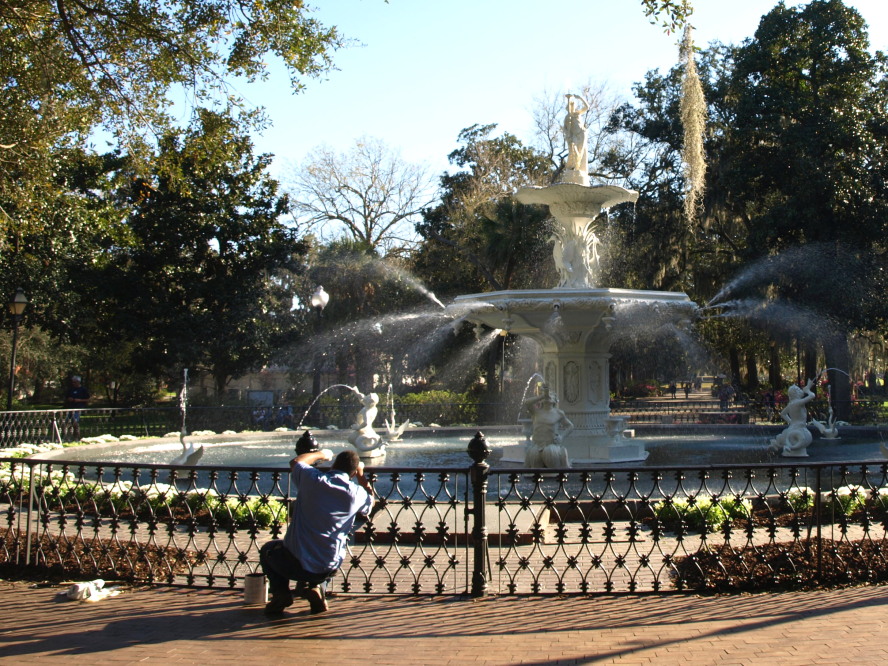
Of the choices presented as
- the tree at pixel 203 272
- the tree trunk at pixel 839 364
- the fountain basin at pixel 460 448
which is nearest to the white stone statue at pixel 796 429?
the fountain basin at pixel 460 448

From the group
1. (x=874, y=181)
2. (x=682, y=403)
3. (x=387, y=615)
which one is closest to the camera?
(x=387, y=615)

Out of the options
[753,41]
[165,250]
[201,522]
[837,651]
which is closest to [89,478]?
[201,522]

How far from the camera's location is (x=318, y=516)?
584 cm

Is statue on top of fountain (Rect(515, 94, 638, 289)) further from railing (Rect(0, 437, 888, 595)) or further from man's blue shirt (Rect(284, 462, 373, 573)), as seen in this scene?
man's blue shirt (Rect(284, 462, 373, 573))

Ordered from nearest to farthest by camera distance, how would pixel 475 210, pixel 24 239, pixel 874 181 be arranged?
pixel 24 239
pixel 874 181
pixel 475 210

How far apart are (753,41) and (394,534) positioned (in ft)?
92.4

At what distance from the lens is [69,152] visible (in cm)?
1500

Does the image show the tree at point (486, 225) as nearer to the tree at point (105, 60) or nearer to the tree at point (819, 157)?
the tree at point (819, 157)

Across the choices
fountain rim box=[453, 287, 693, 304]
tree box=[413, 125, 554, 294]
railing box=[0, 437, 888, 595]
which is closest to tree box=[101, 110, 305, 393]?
tree box=[413, 125, 554, 294]

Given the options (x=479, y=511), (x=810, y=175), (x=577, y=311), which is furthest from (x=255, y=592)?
(x=810, y=175)

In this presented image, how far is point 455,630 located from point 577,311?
8545 millimetres

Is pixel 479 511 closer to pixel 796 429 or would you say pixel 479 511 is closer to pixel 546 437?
pixel 546 437

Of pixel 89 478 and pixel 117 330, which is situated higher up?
pixel 117 330

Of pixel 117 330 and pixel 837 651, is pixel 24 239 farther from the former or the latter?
pixel 837 651
